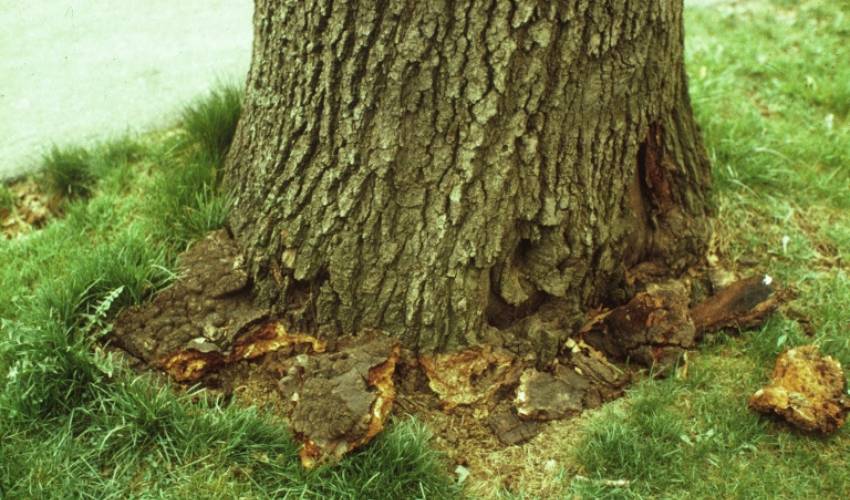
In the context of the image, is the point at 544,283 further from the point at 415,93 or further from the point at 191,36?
the point at 191,36

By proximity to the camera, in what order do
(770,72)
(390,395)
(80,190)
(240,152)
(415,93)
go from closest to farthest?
(415,93), (390,395), (240,152), (80,190), (770,72)

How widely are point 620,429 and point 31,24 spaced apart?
3703 millimetres

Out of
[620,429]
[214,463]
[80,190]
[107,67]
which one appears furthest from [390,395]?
[107,67]

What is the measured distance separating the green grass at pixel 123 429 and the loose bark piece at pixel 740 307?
1265 mm

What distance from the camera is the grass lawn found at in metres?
2.51

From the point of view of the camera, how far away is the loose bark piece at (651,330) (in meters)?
2.94

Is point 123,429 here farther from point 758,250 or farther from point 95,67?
point 758,250

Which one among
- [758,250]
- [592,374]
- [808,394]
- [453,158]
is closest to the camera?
[453,158]

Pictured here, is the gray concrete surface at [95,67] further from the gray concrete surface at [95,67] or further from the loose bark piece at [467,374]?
the loose bark piece at [467,374]

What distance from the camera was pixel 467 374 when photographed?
281cm

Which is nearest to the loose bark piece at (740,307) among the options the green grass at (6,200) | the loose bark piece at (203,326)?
the loose bark piece at (203,326)

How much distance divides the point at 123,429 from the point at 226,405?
36cm

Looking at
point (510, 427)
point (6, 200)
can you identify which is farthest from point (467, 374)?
point (6, 200)

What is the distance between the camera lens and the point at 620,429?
264 cm
